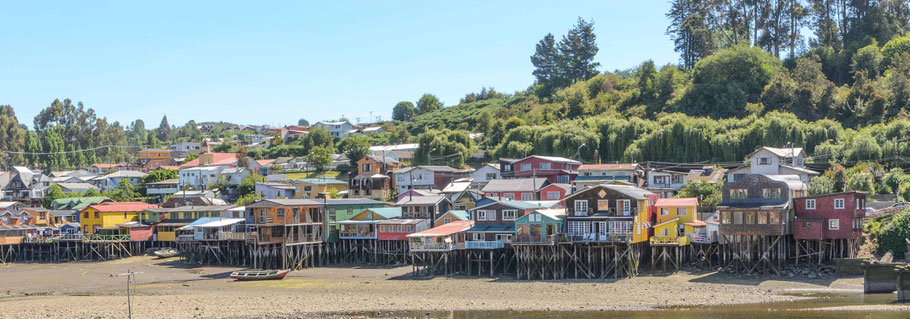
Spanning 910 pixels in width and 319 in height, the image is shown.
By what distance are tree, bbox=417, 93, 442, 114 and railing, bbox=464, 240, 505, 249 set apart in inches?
3982

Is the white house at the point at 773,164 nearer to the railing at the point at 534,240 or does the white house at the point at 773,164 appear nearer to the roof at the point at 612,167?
the roof at the point at 612,167

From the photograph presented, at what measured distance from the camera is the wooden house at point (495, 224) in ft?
172

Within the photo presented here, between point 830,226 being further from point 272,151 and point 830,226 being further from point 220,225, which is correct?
point 272,151

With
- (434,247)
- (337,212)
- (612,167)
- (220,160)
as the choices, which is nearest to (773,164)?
(612,167)

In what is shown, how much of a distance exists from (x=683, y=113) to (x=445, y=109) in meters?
66.6

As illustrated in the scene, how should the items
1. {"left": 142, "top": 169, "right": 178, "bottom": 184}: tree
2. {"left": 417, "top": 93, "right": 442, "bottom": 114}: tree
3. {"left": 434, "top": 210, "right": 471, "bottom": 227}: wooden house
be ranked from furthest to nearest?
{"left": 417, "top": 93, "right": 442, "bottom": 114}: tree
{"left": 142, "top": 169, "right": 178, "bottom": 184}: tree
{"left": 434, "top": 210, "right": 471, "bottom": 227}: wooden house

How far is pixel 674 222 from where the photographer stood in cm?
5128

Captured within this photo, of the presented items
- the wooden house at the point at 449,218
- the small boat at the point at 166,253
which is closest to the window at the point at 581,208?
the wooden house at the point at 449,218

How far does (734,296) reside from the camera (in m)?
41.4

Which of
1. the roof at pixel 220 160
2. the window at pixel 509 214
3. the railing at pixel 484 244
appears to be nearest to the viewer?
the railing at pixel 484 244

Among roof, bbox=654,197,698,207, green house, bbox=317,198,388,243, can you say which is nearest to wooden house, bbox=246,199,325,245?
green house, bbox=317,198,388,243

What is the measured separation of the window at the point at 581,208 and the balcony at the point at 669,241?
4.67m

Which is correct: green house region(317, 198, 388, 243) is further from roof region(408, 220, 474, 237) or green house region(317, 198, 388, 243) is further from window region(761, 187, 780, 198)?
window region(761, 187, 780, 198)

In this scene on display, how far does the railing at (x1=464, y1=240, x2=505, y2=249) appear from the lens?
171 feet
